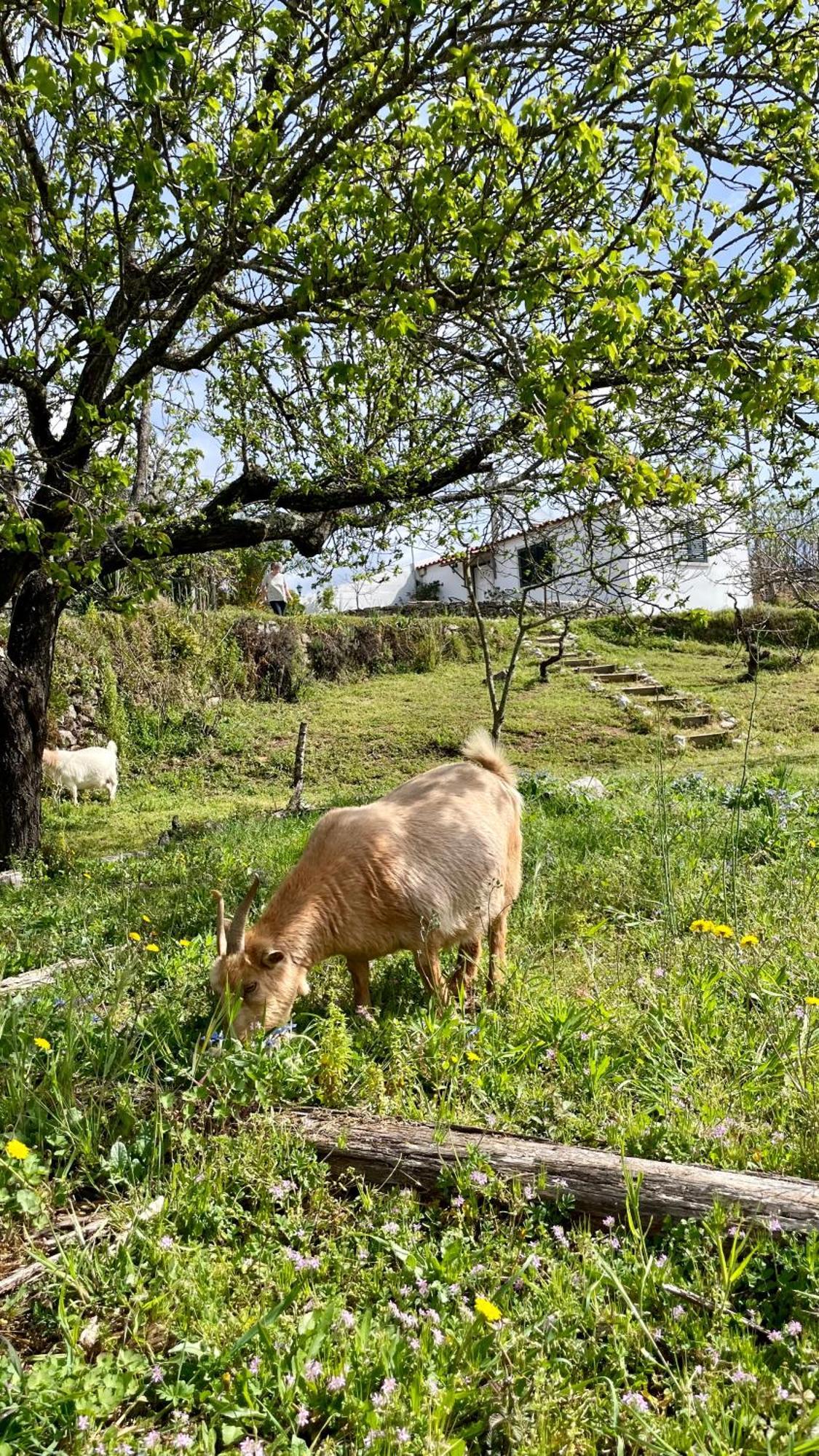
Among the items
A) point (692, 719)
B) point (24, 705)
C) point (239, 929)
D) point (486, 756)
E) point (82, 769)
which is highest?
point (24, 705)

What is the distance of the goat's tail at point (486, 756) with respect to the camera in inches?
238

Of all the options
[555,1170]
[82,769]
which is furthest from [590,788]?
[82,769]

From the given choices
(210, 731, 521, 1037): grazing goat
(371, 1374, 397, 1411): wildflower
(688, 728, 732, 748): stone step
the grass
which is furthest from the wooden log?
(688, 728, 732, 748): stone step

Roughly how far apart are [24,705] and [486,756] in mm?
5682

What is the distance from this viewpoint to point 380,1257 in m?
2.64

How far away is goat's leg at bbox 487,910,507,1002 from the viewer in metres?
4.74

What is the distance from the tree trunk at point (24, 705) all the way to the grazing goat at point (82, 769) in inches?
160

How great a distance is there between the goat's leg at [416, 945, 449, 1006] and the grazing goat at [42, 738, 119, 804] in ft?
33.5

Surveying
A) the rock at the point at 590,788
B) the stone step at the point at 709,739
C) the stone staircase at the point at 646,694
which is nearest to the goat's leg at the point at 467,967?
the rock at the point at 590,788

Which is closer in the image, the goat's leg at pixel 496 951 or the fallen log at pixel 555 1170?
Answer: the fallen log at pixel 555 1170

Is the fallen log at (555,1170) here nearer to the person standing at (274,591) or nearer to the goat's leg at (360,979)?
the goat's leg at (360,979)

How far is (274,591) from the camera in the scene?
2392cm

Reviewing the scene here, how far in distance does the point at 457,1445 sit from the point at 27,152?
8.17 meters

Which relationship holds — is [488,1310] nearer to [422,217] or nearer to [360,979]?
[360,979]
